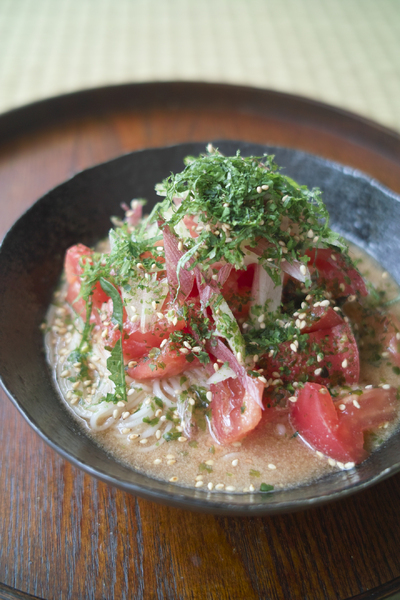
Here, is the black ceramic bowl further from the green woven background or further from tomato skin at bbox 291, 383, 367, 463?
the green woven background

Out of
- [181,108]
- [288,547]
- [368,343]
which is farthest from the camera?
[181,108]

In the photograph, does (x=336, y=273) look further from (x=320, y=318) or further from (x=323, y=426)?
(x=323, y=426)

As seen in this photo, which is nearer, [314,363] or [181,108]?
[314,363]

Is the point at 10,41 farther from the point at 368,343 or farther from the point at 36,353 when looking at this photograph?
the point at 368,343

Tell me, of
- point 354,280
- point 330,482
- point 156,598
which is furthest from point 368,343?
point 156,598

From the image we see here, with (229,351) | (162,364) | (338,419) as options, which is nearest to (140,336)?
(162,364)

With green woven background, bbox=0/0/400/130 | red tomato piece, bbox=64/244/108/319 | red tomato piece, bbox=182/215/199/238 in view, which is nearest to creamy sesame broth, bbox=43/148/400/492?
red tomato piece, bbox=182/215/199/238

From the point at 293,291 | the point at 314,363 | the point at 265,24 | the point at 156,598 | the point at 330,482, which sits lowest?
the point at 156,598
